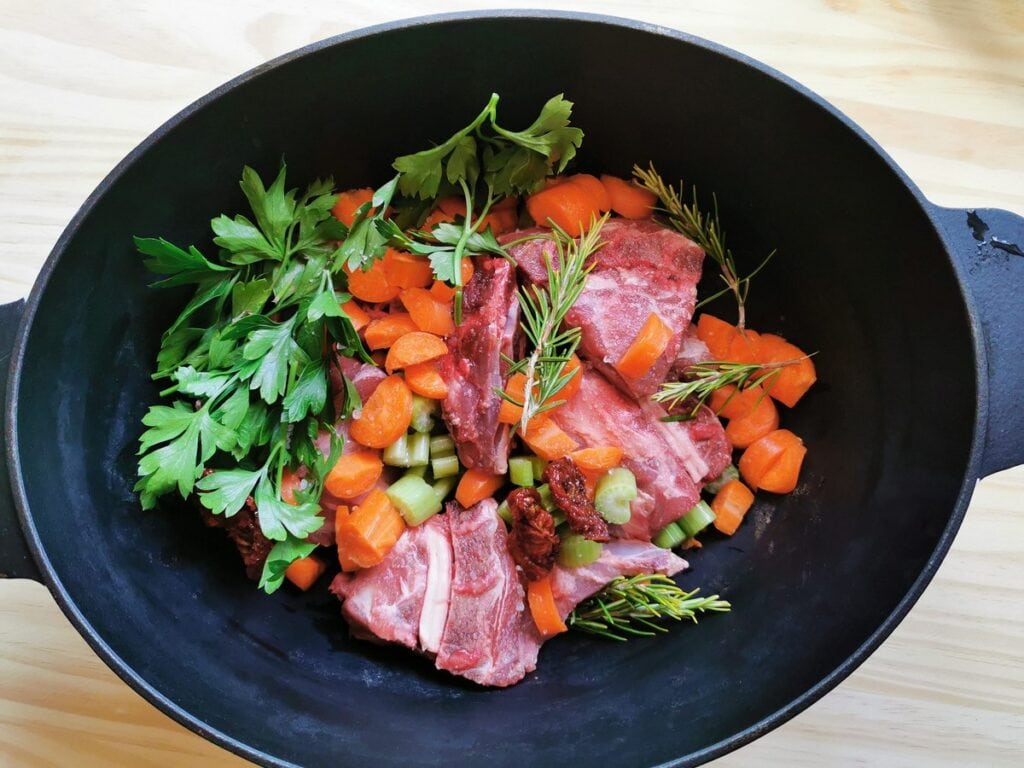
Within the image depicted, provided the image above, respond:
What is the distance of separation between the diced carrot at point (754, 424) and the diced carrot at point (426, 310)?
0.79 metres

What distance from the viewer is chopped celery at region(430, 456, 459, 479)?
87.1 inches

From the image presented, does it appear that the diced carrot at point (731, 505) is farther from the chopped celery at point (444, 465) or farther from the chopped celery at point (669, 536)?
the chopped celery at point (444, 465)

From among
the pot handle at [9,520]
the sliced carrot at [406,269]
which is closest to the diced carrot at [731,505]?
the sliced carrot at [406,269]

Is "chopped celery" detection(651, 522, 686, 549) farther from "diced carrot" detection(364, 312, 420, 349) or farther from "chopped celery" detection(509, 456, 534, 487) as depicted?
"diced carrot" detection(364, 312, 420, 349)

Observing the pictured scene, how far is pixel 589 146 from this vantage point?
7.27 ft

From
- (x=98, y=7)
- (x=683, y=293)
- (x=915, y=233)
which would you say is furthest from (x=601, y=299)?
(x=98, y=7)

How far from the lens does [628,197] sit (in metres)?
2.28

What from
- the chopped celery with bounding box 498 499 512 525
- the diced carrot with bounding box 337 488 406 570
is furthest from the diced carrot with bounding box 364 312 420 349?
the chopped celery with bounding box 498 499 512 525

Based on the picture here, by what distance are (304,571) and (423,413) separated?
0.51 meters

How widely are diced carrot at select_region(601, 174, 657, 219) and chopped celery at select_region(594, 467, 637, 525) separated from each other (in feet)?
2.31

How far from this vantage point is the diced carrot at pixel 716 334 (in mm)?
2307

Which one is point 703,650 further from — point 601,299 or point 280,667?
point 280,667

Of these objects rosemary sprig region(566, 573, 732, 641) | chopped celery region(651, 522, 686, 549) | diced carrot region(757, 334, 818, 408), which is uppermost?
diced carrot region(757, 334, 818, 408)

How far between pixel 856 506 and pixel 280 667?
4.86 ft
